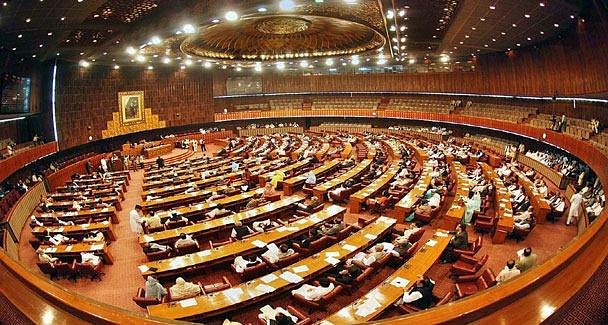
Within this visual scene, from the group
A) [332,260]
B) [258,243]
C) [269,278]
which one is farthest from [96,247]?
[332,260]

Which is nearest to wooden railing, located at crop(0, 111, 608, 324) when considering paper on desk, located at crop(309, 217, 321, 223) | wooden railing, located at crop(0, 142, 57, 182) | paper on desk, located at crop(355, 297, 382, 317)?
paper on desk, located at crop(355, 297, 382, 317)

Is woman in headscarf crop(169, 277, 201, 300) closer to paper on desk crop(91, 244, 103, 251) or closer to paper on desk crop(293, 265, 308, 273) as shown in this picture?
paper on desk crop(293, 265, 308, 273)

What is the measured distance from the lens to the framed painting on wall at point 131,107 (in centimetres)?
2867

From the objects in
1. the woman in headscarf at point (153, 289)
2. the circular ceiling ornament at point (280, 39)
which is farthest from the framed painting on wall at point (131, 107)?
the woman in headscarf at point (153, 289)

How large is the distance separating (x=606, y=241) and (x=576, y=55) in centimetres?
1563

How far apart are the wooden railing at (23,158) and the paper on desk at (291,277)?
44.3 feet

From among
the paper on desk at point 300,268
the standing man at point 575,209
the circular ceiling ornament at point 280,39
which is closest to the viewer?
the paper on desk at point 300,268

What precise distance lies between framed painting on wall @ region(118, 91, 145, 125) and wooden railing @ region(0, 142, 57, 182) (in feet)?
24.0

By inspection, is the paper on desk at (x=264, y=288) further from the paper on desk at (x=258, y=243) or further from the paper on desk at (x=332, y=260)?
the paper on desk at (x=258, y=243)

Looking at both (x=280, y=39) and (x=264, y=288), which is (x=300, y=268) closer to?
(x=264, y=288)

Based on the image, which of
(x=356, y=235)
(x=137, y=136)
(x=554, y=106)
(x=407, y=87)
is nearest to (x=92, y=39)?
(x=356, y=235)

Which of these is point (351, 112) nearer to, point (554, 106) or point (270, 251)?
point (554, 106)

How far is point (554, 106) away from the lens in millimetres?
21125

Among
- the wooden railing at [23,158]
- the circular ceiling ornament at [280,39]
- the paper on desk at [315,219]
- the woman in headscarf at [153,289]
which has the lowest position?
the woman in headscarf at [153,289]
